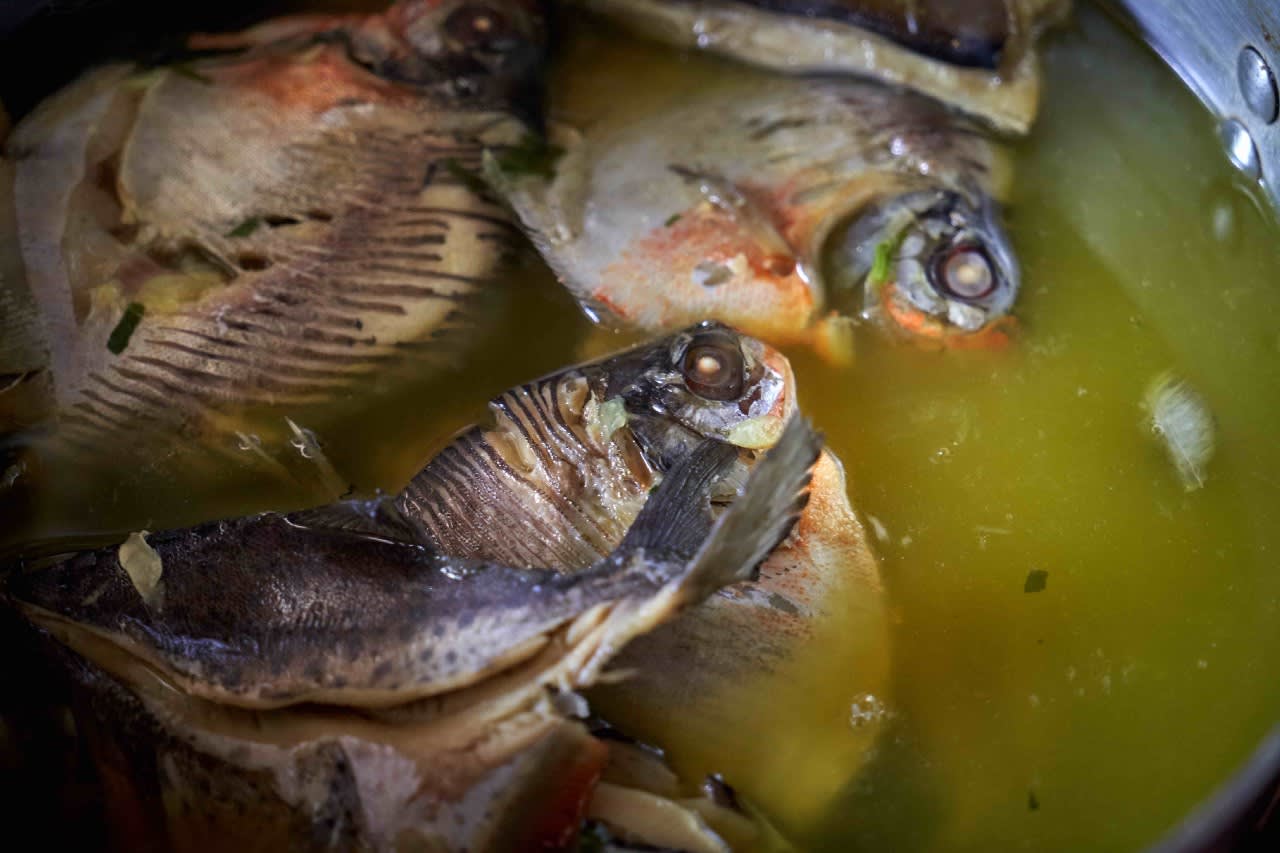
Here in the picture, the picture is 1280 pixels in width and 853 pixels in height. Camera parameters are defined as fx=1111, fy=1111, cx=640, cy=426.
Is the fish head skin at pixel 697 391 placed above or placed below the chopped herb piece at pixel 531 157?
below

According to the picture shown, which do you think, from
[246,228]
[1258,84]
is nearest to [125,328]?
[246,228]

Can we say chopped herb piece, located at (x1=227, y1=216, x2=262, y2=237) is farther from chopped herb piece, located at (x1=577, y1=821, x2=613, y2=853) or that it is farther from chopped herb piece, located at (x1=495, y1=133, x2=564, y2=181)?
chopped herb piece, located at (x1=577, y1=821, x2=613, y2=853)

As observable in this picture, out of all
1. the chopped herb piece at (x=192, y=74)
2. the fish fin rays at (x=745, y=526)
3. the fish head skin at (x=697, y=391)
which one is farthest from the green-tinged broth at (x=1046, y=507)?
the chopped herb piece at (x=192, y=74)

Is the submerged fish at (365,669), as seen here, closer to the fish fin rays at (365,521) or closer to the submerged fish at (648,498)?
the fish fin rays at (365,521)

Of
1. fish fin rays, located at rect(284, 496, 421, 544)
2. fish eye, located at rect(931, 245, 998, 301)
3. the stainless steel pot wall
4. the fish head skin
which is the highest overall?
the stainless steel pot wall

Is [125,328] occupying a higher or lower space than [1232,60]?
lower

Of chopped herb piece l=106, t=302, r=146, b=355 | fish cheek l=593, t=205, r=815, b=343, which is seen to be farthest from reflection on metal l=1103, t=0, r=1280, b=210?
chopped herb piece l=106, t=302, r=146, b=355

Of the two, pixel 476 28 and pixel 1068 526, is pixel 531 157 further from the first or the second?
pixel 1068 526
